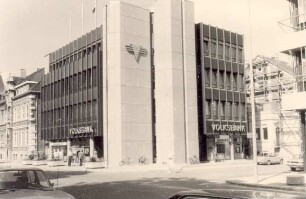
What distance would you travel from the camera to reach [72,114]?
51.2m

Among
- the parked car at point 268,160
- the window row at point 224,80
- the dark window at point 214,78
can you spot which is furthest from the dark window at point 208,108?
the parked car at point 268,160

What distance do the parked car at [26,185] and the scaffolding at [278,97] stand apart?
46702 millimetres


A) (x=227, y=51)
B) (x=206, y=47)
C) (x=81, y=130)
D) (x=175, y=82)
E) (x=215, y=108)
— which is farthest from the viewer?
(x=227, y=51)

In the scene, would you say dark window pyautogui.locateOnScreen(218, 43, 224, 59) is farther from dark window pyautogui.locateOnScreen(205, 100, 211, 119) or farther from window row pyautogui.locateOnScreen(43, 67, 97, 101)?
window row pyautogui.locateOnScreen(43, 67, 97, 101)

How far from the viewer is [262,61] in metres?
68.5

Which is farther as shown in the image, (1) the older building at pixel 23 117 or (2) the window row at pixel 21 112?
(2) the window row at pixel 21 112

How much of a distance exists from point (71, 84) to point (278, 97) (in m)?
29.6

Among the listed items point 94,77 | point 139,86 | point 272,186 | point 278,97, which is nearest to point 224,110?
point 139,86

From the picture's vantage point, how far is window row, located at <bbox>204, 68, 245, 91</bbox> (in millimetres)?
48500

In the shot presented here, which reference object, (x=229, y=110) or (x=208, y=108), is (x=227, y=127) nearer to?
(x=229, y=110)

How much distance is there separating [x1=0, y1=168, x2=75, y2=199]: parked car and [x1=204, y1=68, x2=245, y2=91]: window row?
39597 mm

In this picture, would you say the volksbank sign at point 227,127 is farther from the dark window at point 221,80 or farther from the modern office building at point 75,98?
the modern office building at point 75,98

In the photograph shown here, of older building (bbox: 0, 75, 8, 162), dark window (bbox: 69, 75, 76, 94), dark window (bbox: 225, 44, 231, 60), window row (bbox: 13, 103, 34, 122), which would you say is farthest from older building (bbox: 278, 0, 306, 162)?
older building (bbox: 0, 75, 8, 162)

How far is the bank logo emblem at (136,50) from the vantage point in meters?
44.5
